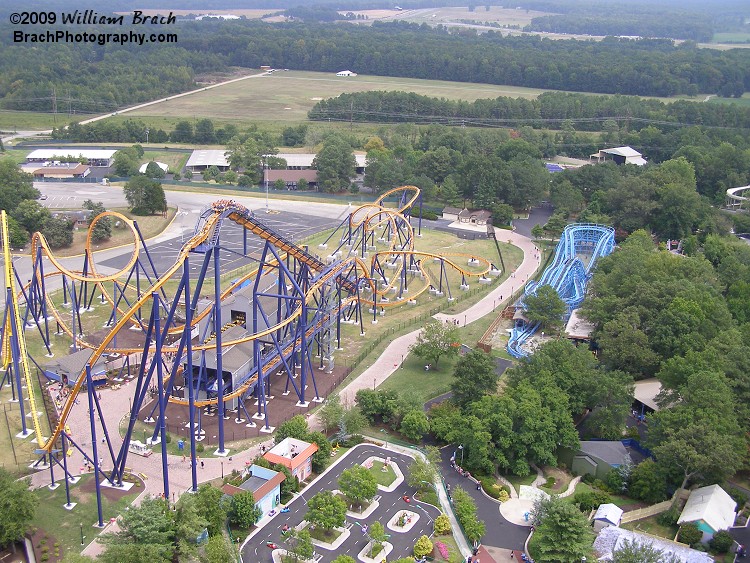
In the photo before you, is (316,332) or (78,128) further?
(78,128)

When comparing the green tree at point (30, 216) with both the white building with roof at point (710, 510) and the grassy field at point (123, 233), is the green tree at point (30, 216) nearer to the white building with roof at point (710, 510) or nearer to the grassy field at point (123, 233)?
the grassy field at point (123, 233)

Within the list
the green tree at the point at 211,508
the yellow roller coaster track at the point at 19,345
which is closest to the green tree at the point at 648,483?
the green tree at the point at 211,508

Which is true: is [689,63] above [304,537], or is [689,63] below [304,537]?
above

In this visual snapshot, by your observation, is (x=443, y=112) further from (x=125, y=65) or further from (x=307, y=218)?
(x=125, y=65)

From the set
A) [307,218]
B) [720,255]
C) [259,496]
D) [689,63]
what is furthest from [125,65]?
[259,496]

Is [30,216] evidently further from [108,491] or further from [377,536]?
[377,536]

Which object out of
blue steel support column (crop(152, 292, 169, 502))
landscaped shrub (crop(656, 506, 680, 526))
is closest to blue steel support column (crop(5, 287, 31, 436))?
blue steel support column (crop(152, 292, 169, 502))

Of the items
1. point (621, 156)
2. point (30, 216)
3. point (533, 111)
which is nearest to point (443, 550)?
point (30, 216)
